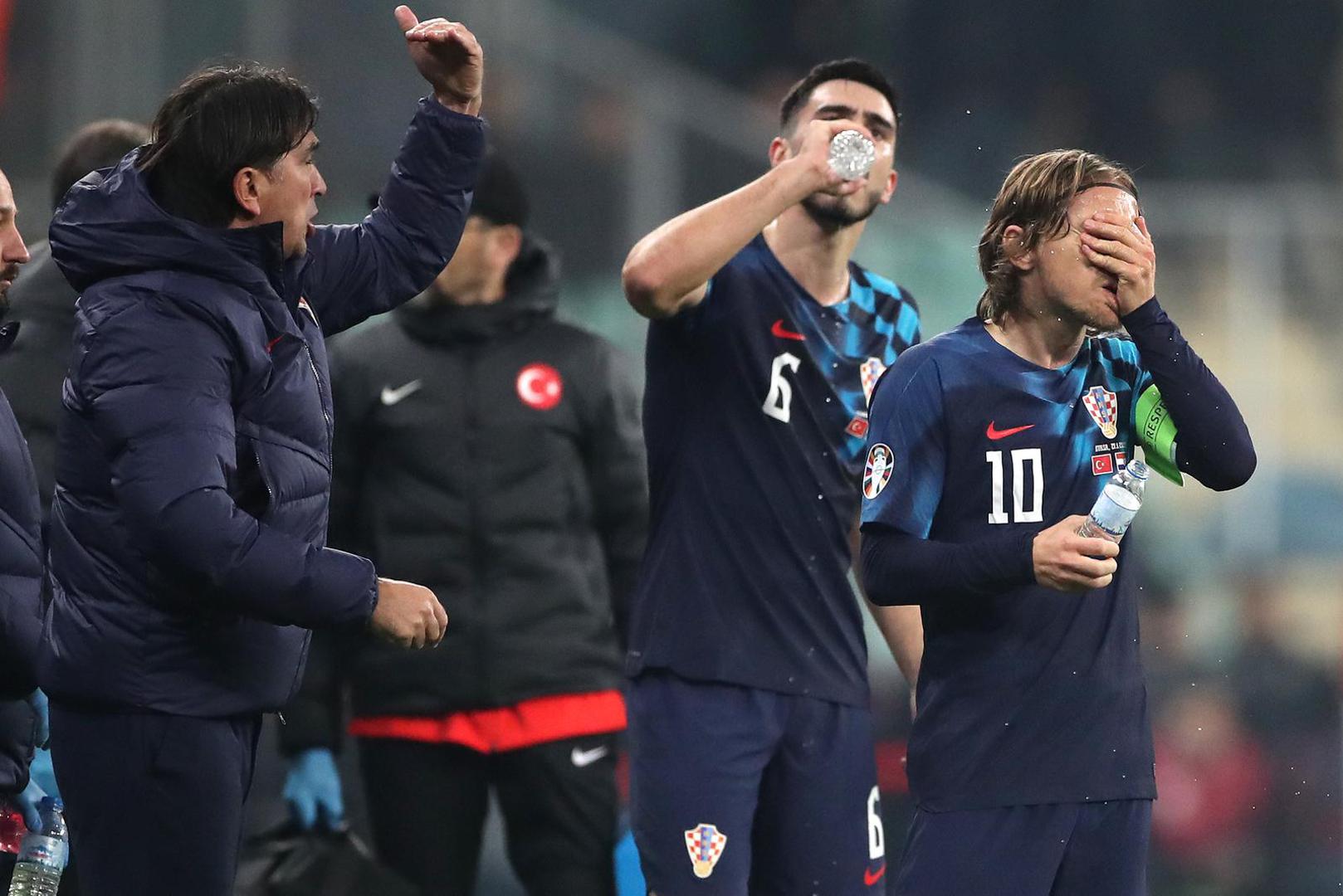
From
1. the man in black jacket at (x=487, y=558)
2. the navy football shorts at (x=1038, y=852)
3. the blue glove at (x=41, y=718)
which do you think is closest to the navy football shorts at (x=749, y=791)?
the navy football shorts at (x=1038, y=852)

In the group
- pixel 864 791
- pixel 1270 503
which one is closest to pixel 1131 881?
pixel 864 791

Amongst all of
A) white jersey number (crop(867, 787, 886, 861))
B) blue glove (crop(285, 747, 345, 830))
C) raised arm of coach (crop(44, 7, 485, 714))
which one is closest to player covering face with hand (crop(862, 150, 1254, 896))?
white jersey number (crop(867, 787, 886, 861))

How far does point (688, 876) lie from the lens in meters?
4.23

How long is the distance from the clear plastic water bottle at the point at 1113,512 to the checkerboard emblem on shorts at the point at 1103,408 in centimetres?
36

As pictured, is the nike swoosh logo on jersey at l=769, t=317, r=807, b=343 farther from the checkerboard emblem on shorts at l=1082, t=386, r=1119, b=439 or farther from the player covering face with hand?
the checkerboard emblem on shorts at l=1082, t=386, r=1119, b=439

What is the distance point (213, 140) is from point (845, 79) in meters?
1.83

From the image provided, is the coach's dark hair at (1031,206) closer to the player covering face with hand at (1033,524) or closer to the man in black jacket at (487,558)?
the player covering face with hand at (1033,524)

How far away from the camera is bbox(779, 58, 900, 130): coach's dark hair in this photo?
470 centimetres

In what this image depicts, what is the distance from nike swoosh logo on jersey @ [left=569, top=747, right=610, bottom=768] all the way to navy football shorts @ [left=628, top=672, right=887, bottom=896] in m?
0.82

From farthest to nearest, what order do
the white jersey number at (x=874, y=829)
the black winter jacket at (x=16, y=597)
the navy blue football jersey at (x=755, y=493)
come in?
1. the white jersey number at (x=874, y=829)
2. the navy blue football jersey at (x=755, y=493)
3. the black winter jacket at (x=16, y=597)

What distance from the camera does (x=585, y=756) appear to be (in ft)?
17.3

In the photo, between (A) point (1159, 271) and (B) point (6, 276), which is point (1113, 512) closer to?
(B) point (6, 276)

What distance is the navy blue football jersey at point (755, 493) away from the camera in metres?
4.34

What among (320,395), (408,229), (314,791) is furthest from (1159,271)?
(320,395)
